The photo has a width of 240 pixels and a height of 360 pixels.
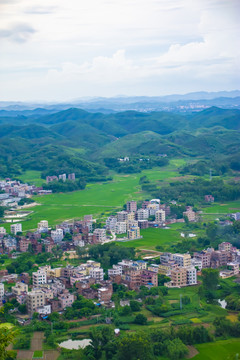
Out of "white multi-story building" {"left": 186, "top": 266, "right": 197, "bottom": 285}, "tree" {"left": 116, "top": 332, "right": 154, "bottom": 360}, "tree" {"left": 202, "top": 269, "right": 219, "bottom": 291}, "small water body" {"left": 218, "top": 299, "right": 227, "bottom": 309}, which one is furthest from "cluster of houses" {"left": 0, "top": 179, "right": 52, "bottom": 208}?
"tree" {"left": 116, "top": 332, "right": 154, "bottom": 360}

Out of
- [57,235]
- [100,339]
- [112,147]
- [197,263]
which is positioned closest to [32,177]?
[112,147]

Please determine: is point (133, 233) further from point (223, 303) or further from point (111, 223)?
point (223, 303)

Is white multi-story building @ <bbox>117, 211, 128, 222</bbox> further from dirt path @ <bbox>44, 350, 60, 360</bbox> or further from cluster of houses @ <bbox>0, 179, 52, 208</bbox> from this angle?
dirt path @ <bbox>44, 350, 60, 360</bbox>

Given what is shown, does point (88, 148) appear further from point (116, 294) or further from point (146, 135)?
point (116, 294)

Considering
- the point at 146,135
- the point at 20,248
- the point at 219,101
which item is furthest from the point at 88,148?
the point at 219,101

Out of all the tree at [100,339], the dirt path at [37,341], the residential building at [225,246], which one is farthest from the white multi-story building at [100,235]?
the tree at [100,339]

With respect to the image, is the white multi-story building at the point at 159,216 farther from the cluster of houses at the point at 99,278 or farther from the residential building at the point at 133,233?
the cluster of houses at the point at 99,278
